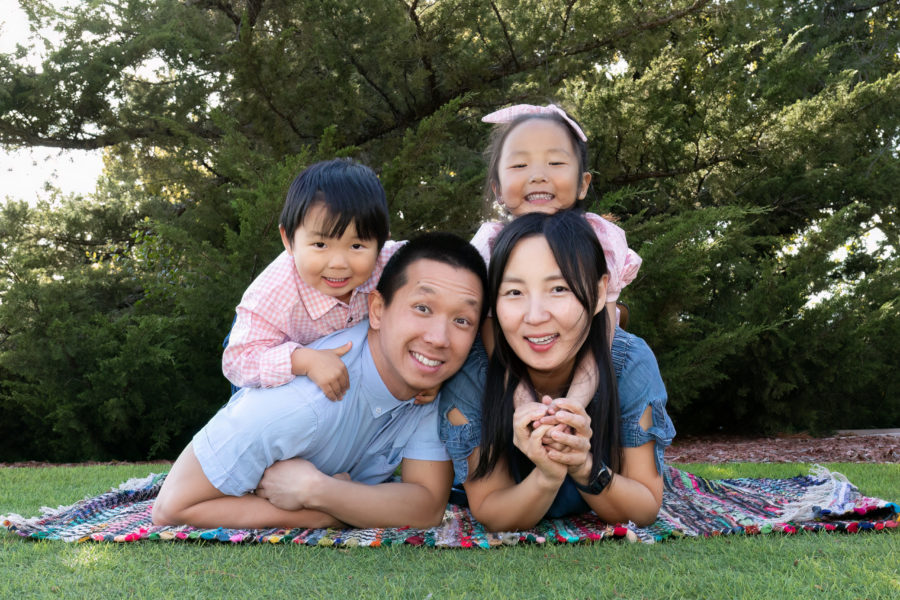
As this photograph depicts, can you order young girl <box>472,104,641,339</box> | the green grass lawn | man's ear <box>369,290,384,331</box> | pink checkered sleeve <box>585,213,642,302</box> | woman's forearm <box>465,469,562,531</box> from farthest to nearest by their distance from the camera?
1. young girl <box>472,104,641,339</box>
2. pink checkered sleeve <box>585,213,642,302</box>
3. man's ear <box>369,290,384,331</box>
4. woman's forearm <box>465,469,562,531</box>
5. the green grass lawn

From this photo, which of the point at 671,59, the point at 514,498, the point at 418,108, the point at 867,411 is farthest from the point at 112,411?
the point at 867,411

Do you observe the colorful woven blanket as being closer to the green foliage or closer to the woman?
the woman

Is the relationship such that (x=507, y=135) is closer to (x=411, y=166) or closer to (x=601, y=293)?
(x=601, y=293)

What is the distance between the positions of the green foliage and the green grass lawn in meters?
3.78

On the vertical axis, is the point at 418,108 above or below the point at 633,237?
above

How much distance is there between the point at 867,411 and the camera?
874 centimetres

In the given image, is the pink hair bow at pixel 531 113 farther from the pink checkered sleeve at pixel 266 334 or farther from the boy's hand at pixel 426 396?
the boy's hand at pixel 426 396

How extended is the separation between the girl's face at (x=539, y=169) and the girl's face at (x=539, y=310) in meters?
0.73

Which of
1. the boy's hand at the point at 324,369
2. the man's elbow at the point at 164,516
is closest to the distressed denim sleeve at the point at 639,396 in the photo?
the boy's hand at the point at 324,369

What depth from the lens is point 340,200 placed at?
9.77ft

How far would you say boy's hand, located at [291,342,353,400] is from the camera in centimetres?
275

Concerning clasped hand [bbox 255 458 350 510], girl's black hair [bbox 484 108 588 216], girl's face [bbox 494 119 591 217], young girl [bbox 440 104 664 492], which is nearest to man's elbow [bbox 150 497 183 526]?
clasped hand [bbox 255 458 350 510]

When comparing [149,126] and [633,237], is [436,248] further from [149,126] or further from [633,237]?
[149,126]

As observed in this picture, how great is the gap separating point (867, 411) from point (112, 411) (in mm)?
8195
